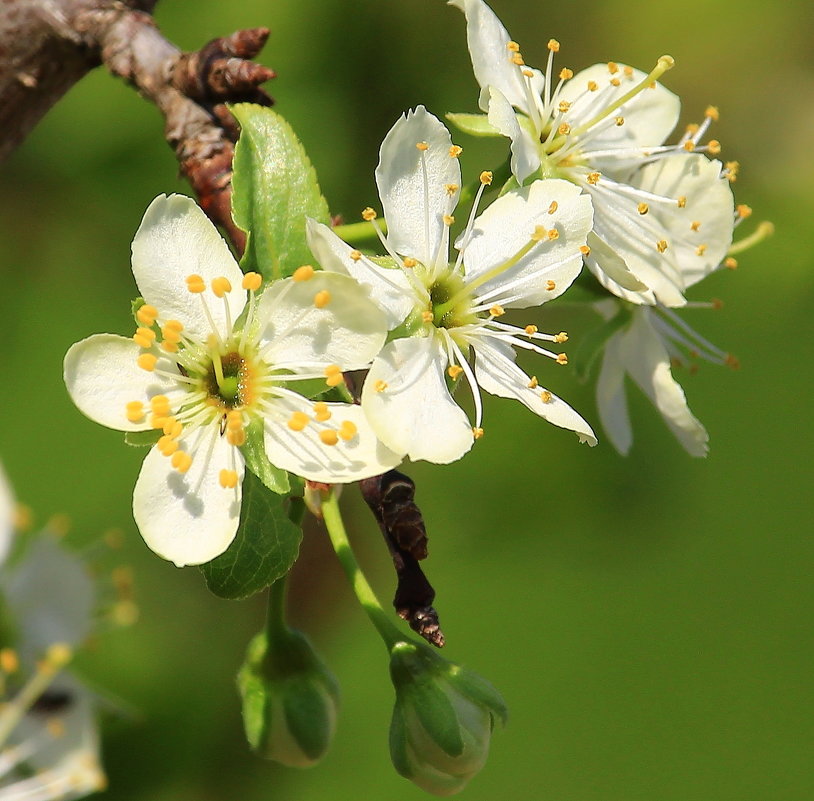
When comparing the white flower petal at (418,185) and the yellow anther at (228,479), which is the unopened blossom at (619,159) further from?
the yellow anther at (228,479)

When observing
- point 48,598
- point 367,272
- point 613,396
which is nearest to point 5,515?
point 48,598

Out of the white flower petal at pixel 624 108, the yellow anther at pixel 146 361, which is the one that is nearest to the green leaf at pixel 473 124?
the white flower petal at pixel 624 108

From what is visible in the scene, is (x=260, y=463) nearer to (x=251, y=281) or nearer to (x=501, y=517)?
(x=251, y=281)

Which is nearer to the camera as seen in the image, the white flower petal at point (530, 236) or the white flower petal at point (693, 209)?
the white flower petal at point (530, 236)

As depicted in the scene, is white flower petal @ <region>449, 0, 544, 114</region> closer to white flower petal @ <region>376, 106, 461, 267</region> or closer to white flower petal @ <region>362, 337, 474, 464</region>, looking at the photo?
white flower petal @ <region>376, 106, 461, 267</region>

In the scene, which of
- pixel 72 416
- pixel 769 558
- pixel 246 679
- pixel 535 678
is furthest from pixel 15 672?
pixel 769 558

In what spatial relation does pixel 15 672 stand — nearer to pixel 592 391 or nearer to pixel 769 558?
pixel 592 391

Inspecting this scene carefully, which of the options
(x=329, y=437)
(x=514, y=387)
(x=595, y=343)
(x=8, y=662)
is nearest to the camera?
(x=329, y=437)
